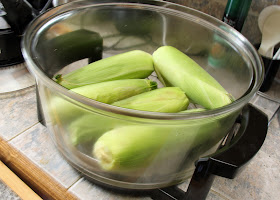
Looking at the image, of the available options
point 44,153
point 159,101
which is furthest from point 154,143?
point 44,153

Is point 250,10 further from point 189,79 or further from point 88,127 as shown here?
point 88,127

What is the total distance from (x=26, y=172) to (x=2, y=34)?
0.26 m

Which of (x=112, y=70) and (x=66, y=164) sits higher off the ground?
(x=112, y=70)

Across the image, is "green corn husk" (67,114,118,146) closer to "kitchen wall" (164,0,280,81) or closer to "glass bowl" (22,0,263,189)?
"glass bowl" (22,0,263,189)

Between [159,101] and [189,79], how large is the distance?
0.08m

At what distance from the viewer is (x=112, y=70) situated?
0.45 meters

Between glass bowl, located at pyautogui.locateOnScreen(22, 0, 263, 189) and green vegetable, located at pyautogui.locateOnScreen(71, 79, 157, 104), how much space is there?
2.1 inches

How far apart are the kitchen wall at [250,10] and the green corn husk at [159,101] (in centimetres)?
34

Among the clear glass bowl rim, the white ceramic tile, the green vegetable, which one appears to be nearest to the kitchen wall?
the clear glass bowl rim

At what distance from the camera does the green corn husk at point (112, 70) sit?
1.36ft

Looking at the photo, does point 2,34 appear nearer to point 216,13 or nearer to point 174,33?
point 174,33

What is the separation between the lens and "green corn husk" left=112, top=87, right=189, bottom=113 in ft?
1.20

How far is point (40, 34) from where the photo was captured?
0.40 metres

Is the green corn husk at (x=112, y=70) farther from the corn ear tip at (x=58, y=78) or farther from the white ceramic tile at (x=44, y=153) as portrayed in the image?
the white ceramic tile at (x=44, y=153)
